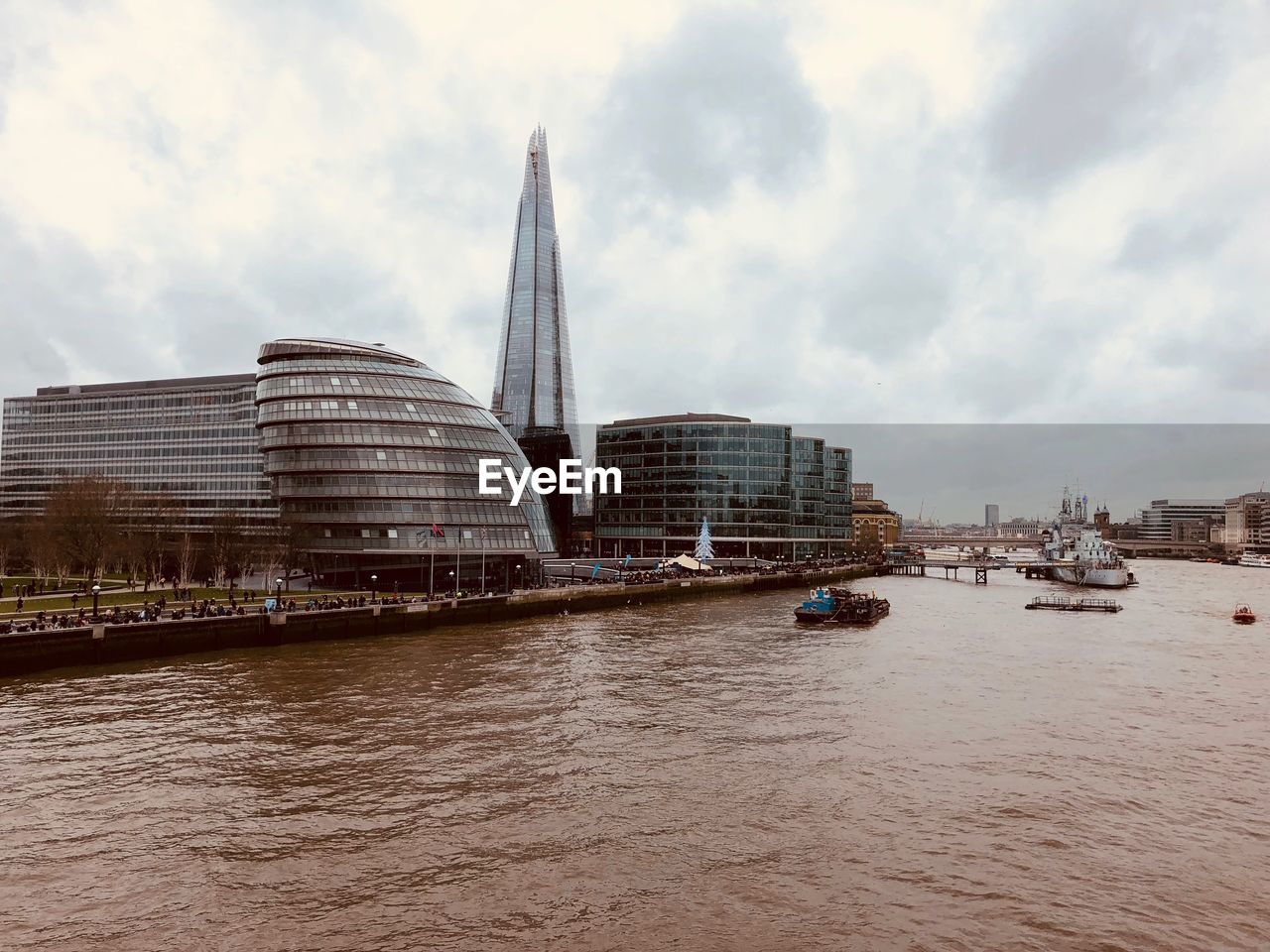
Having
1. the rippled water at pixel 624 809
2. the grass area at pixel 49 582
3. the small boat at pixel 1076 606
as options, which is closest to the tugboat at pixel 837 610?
the small boat at pixel 1076 606

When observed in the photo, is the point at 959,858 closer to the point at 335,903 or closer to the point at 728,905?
the point at 728,905

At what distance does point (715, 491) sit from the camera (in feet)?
545

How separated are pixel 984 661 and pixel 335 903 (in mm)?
46626

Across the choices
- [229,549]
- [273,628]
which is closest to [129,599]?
[229,549]

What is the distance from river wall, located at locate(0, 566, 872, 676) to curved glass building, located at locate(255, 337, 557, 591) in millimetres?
9513

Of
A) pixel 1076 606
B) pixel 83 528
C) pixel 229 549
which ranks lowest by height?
pixel 1076 606

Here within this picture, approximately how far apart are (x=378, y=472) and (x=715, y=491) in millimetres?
93313

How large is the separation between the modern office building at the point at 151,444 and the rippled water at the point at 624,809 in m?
78.6

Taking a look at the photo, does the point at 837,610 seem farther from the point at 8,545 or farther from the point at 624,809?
the point at 8,545

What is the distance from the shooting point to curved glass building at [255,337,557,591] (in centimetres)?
8312

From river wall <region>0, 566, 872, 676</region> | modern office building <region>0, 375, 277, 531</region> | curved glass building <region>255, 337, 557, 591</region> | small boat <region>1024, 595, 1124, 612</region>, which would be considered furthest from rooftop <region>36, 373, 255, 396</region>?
small boat <region>1024, 595, 1124, 612</region>

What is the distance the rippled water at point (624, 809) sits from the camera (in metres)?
Result: 18.0

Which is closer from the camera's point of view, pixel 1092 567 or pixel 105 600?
pixel 105 600

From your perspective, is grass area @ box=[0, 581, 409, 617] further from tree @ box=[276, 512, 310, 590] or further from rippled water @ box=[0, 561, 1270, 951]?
rippled water @ box=[0, 561, 1270, 951]
